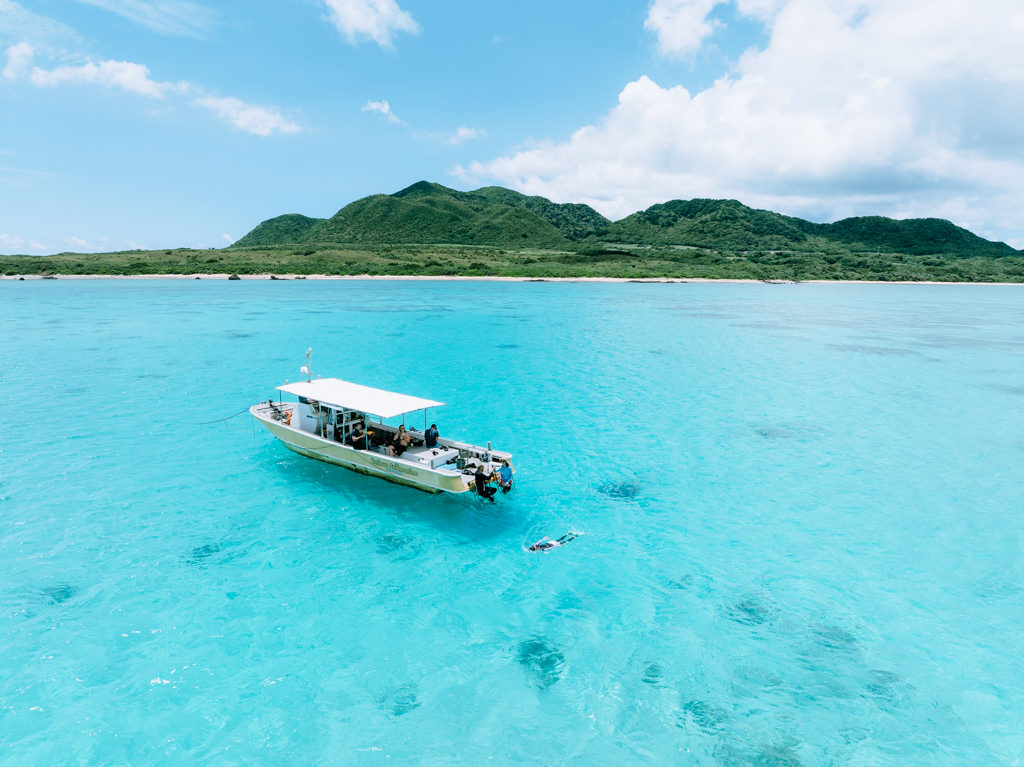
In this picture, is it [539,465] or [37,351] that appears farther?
[37,351]

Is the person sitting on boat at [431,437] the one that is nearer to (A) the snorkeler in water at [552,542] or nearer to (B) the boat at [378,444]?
(B) the boat at [378,444]

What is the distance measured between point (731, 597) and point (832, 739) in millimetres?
4770

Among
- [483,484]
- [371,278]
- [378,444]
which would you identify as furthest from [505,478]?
[371,278]

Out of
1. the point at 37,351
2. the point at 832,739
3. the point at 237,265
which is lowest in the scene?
the point at 832,739

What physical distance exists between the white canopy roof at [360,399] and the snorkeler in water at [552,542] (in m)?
6.62

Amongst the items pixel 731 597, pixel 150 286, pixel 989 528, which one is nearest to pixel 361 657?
pixel 731 597

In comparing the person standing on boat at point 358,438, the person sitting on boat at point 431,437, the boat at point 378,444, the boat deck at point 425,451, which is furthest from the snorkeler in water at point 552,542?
the person standing on boat at point 358,438

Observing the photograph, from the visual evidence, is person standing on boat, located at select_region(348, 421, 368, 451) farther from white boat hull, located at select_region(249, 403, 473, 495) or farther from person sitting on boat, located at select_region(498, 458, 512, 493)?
person sitting on boat, located at select_region(498, 458, 512, 493)

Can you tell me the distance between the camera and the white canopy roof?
841 inches

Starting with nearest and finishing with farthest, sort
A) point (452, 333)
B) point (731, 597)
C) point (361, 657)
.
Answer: point (361, 657)
point (731, 597)
point (452, 333)

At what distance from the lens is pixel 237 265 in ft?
526

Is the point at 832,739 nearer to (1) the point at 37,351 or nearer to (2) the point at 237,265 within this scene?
(1) the point at 37,351

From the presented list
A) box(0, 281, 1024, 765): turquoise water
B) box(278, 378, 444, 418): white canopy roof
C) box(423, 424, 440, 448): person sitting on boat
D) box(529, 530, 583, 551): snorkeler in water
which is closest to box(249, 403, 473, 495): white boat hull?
box(0, 281, 1024, 765): turquoise water

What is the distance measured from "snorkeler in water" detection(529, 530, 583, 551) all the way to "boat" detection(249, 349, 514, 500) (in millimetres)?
2438
